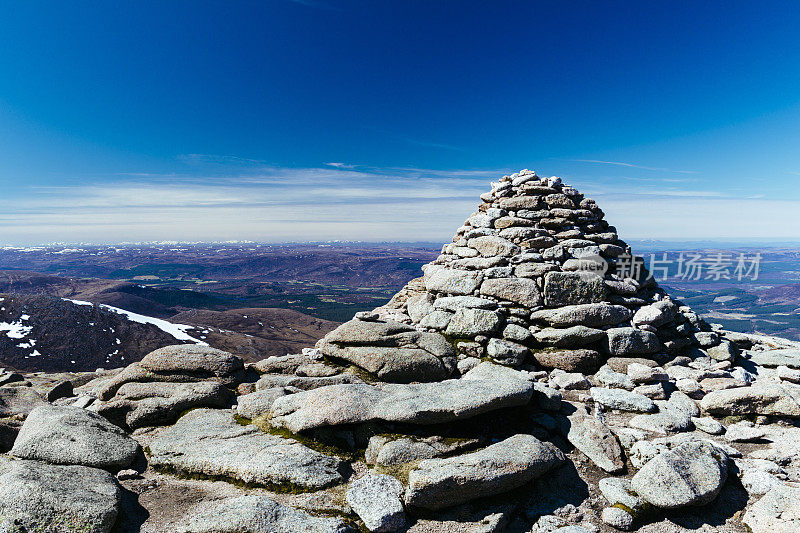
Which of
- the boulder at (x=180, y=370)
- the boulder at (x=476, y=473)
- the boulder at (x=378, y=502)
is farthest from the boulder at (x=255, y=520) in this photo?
the boulder at (x=180, y=370)

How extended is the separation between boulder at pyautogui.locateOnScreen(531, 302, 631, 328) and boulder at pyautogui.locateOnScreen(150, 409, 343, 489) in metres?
11.9

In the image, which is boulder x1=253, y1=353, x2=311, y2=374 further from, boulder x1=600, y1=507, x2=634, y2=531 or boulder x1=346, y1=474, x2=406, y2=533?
boulder x1=600, y1=507, x2=634, y2=531

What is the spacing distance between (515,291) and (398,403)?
32.3ft

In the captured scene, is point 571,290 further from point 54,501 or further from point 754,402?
point 54,501

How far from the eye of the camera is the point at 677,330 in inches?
702

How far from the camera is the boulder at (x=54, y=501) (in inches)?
264

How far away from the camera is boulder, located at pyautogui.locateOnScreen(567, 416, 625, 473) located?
10.0 meters

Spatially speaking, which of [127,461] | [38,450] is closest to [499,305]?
[127,461]

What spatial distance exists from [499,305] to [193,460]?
45.0ft

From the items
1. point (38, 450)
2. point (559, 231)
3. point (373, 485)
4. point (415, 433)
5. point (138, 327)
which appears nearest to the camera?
point (373, 485)

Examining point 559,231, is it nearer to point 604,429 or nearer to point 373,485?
point 604,429

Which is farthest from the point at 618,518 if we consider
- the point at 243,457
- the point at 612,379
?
the point at 243,457

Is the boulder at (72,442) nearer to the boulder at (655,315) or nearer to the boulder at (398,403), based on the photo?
the boulder at (398,403)

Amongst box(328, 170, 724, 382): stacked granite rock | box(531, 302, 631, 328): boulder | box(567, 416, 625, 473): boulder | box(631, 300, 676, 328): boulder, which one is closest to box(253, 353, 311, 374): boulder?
box(328, 170, 724, 382): stacked granite rock
